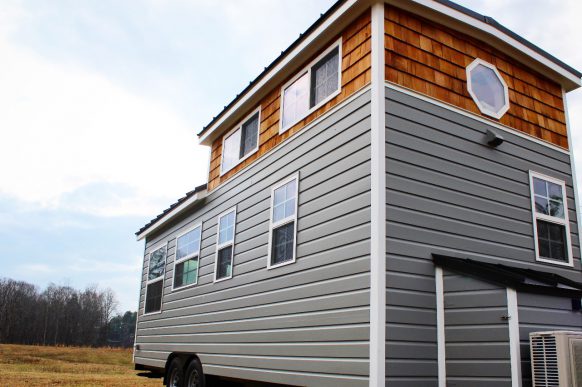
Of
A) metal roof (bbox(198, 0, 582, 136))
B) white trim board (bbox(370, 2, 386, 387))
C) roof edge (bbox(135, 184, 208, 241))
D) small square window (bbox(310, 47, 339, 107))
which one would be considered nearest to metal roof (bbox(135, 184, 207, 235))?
roof edge (bbox(135, 184, 208, 241))

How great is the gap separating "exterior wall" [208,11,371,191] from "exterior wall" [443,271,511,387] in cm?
250

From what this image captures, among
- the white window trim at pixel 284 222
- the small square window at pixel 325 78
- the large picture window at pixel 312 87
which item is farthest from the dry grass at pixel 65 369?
the small square window at pixel 325 78

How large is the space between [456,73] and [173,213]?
745cm

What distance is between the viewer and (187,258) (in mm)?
10789

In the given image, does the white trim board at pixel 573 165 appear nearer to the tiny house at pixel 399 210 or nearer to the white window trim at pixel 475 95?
the tiny house at pixel 399 210

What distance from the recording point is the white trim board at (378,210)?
4.88m

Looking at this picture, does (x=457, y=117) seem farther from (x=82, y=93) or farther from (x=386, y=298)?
(x=82, y=93)

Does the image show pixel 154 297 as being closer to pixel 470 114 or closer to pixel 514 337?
pixel 470 114

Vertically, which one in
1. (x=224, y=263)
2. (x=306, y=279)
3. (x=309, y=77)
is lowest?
(x=306, y=279)

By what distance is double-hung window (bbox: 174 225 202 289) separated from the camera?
10318mm

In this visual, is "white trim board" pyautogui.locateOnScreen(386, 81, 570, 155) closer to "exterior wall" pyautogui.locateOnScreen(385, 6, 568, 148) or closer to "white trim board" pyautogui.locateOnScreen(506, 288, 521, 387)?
"exterior wall" pyautogui.locateOnScreen(385, 6, 568, 148)

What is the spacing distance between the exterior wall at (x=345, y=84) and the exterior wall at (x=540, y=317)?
287cm

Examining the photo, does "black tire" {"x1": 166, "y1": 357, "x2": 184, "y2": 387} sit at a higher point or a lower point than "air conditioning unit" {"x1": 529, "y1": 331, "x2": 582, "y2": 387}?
lower

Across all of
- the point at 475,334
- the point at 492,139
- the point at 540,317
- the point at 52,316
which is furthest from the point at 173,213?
the point at 52,316
